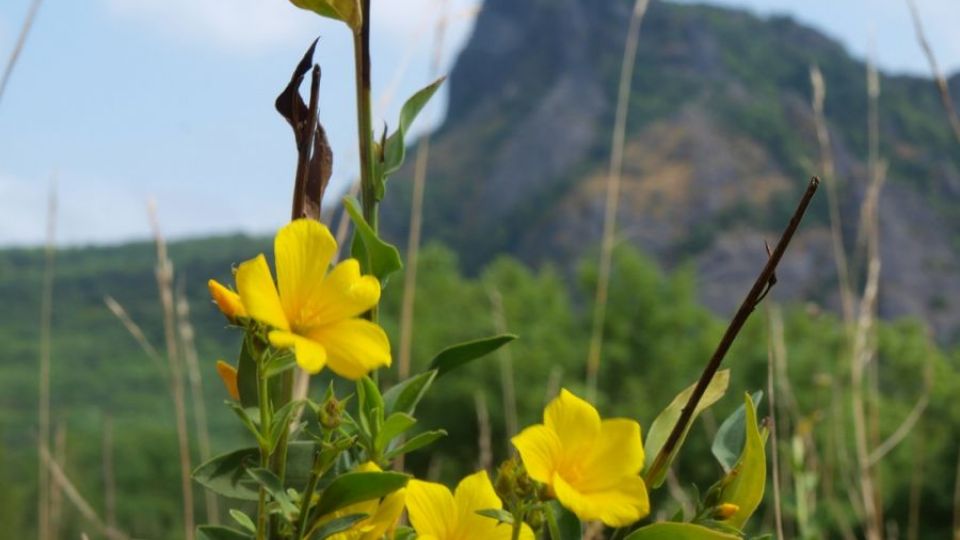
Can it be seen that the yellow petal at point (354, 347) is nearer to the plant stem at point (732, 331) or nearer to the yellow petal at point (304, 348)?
the yellow petal at point (304, 348)

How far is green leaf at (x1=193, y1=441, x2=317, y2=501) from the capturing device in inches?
14.0

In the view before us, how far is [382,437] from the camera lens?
37cm

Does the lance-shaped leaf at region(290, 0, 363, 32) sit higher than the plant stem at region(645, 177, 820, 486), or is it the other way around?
the lance-shaped leaf at region(290, 0, 363, 32)

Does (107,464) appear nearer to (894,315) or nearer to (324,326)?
(324,326)

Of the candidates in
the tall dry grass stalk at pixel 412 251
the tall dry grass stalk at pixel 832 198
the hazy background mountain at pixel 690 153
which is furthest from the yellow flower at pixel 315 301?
the hazy background mountain at pixel 690 153

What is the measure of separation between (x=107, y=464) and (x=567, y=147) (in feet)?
161

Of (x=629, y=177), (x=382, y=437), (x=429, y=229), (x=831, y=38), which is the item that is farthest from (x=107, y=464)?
(x=831, y=38)

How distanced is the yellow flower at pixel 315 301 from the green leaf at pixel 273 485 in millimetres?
44

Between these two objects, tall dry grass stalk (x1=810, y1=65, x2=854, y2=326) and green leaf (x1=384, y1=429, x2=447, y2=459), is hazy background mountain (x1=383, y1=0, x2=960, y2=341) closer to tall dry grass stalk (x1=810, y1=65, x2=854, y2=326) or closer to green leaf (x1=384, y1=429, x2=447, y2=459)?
→ tall dry grass stalk (x1=810, y1=65, x2=854, y2=326)

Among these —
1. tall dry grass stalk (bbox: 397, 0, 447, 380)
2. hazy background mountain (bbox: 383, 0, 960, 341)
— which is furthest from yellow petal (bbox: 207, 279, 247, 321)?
hazy background mountain (bbox: 383, 0, 960, 341)

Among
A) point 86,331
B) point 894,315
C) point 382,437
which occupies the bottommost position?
point 86,331

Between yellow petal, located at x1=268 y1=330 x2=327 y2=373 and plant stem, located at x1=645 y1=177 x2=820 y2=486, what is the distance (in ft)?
0.42

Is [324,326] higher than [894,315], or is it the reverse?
[324,326]

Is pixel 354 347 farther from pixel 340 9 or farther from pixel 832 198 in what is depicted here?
pixel 832 198
